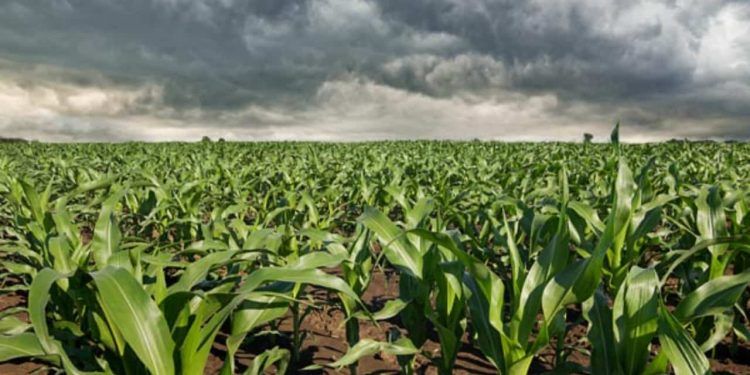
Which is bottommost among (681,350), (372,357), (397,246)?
(372,357)

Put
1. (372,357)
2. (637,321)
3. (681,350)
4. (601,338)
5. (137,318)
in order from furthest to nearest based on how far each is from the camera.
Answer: (372,357), (601,338), (637,321), (137,318), (681,350)

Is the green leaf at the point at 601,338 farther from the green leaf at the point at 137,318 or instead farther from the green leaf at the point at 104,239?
the green leaf at the point at 104,239

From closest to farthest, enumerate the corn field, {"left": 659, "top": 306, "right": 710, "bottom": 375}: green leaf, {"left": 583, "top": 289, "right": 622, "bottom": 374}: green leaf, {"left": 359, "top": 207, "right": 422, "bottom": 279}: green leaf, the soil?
{"left": 659, "top": 306, "right": 710, "bottom": 375}: green leaf
the corn field
{"left": 583, "top": 289, "right": 622, "bottom": 374}: green leaf
{"left": 359, "top": 207, "right": 422, "bottom": 279}: green leaf
the soil

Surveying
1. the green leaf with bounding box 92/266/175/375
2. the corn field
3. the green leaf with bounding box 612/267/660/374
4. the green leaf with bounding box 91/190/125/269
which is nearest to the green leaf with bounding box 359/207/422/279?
the corn field

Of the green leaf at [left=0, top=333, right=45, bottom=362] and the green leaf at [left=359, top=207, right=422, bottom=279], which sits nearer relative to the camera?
the green leaf at [left=0, top=333, right=45, bottom=362]

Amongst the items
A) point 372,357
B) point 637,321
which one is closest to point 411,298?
point 637,321

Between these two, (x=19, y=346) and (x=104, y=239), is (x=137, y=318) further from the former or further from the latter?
(x=104, y=239)

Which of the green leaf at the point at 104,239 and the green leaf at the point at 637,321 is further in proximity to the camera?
the green leaf at the point at 104,239

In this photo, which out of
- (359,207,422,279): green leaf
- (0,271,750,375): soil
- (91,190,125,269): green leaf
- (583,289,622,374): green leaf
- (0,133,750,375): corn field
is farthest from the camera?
(0,271,750,375): soil

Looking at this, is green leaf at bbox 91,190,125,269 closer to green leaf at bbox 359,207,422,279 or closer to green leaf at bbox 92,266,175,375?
green leaf at bbox 92,266,175,375

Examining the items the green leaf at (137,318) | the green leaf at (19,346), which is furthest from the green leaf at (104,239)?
the green leaf at (137,318)

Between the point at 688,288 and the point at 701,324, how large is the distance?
28cm

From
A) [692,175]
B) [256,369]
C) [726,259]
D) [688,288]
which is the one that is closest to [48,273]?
[256,369]

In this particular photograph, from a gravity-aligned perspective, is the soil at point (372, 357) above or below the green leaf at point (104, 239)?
below
